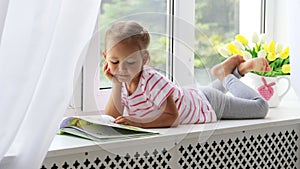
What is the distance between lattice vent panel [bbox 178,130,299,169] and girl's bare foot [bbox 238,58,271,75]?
0.24 metres

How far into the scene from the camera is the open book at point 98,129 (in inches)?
63.8

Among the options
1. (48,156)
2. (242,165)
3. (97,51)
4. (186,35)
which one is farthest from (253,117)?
(48,156)

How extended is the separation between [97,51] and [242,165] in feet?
1.95

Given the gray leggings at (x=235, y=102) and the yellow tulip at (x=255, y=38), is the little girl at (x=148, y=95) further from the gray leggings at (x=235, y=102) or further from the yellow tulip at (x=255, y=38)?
the yellow tulip at (x=255, y=38)

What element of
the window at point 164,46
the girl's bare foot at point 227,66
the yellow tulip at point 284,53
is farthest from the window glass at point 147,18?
the yellow tulip at point 284,53

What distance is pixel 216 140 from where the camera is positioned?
73.2 inches

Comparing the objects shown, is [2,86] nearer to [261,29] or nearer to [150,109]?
[150,109]

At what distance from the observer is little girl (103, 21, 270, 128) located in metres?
1.62

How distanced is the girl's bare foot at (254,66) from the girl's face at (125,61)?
1.78 feet

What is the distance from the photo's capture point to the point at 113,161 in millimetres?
1621

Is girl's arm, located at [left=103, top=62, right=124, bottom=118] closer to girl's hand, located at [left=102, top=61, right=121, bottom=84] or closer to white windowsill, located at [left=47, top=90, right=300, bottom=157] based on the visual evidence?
girl's hand, located at [left=102, top=61, right=121, bottom=84]

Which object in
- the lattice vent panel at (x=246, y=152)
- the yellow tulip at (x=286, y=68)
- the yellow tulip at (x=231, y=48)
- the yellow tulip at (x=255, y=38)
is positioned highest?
the yellow tulip at (x=255, y=38)

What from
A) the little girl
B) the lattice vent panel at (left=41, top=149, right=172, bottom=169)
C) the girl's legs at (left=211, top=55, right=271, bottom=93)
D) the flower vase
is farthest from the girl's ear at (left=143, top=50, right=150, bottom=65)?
the flower vase

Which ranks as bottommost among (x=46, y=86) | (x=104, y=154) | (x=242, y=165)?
(x=242, y=165)
